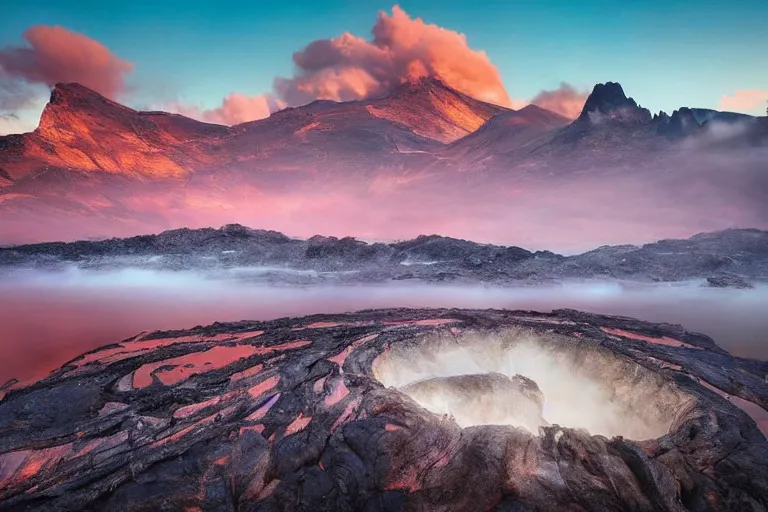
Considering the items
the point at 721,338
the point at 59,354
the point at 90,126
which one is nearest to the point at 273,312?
the point at 59,354

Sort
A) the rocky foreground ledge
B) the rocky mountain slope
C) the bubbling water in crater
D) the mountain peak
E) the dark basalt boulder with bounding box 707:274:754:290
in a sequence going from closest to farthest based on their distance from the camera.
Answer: the rocky foreground ledge, the bubbling water in crater, the dark basalt boulder with bounding box 707:274:754:290, the rocky mountain slope, the mountain peak

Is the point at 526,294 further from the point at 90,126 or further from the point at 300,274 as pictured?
the point at 90,126

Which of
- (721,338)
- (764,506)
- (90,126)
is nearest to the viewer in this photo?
(764,506)

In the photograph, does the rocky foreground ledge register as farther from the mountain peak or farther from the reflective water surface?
the mountain peak

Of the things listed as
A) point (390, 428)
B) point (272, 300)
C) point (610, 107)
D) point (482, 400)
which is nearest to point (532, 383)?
point (482, 400)

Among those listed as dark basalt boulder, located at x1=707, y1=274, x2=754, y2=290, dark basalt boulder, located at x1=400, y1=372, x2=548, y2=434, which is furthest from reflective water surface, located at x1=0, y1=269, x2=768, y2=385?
dark basalt boulder, located at x1=400, y1=372, x2=548, y2=434

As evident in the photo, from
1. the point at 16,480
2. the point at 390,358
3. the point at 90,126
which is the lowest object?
the point at 16,480
